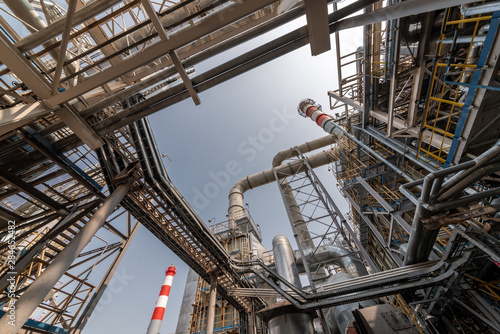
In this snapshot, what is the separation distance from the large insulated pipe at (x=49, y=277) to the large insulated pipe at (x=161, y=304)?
14173 millimetres

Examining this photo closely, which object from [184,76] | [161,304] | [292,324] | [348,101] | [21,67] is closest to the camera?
[21,67]

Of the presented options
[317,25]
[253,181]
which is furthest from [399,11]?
[253,181]

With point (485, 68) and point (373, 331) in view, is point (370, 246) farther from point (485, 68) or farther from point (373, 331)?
point (485, 68)

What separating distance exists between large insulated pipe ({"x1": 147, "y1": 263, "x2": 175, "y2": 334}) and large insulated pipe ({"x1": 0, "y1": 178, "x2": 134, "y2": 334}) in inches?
558

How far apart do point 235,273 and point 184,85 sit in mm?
9976

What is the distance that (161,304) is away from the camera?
16578mm

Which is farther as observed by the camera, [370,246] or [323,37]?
[370,246]

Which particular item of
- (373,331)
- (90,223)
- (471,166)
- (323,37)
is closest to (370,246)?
(373,331)

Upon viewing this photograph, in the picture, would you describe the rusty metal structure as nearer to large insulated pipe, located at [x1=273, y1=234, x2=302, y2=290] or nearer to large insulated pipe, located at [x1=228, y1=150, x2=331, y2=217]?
large insulated pipe, located at [x1=273, y1=234, x2=302, y2=290]

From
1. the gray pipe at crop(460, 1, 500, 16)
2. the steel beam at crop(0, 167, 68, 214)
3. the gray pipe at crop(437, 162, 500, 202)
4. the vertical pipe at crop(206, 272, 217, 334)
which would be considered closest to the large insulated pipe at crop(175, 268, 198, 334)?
the vertical pipe at crop(206, 272, 217, 334)

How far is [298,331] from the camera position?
6.64 metres

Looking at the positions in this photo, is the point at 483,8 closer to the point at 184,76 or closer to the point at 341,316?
the point at 184,76

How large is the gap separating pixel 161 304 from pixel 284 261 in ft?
38.8

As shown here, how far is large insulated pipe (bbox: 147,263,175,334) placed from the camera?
15320 millimetres
